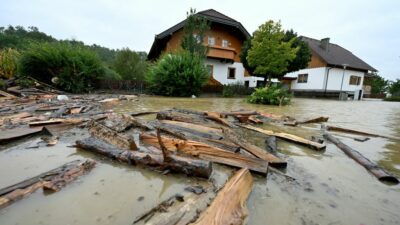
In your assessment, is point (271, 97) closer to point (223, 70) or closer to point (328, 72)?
point (223, 70)

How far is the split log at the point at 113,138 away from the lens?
208 cm

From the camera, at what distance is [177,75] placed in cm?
1162

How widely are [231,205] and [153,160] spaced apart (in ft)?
2.74

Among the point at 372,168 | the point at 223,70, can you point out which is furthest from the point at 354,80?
the point at 372,168

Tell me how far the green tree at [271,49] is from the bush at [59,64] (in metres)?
10.4

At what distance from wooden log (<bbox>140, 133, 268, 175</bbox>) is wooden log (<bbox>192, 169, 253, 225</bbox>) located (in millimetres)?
233

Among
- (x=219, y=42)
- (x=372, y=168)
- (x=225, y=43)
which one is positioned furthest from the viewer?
(x=225, y=43)

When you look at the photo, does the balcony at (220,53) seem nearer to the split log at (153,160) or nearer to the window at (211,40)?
the window at (211,40)

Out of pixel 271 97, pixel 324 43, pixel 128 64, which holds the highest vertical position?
pixel 324 43

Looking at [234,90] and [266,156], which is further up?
[234,90]

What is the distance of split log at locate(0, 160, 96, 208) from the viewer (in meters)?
1.26

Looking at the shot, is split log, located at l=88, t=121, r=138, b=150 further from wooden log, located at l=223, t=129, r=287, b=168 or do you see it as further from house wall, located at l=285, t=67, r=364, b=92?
house wall, located at l=285, t=67, r=364, b=92

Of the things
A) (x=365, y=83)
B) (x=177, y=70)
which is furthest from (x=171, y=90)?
(x=365, y=83)

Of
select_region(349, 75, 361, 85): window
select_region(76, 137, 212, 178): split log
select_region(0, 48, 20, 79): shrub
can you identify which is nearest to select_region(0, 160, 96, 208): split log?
select_region(76, 137, 212, 178): split log
